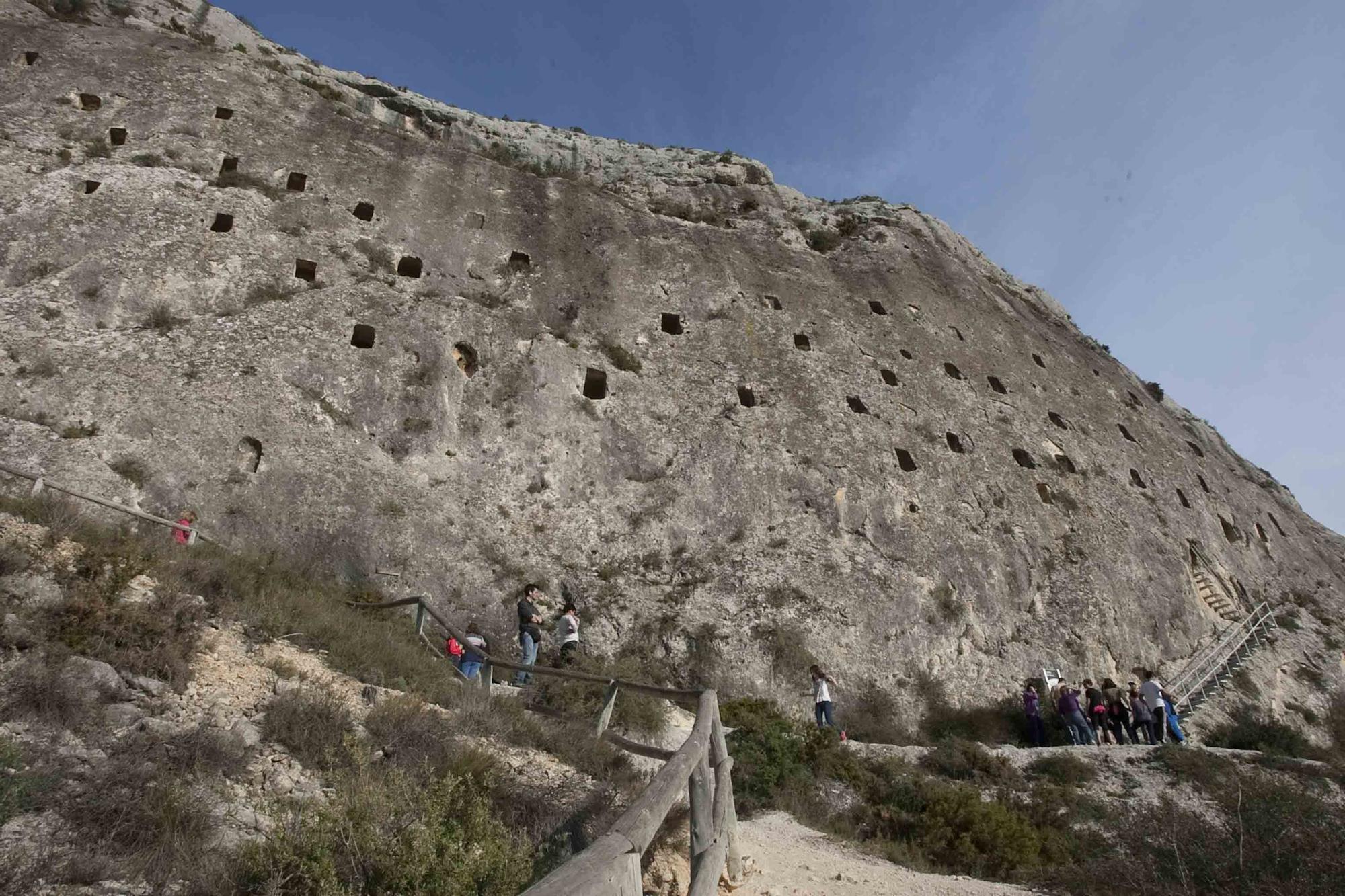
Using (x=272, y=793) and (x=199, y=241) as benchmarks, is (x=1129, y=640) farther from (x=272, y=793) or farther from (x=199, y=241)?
(x=199, y=241)

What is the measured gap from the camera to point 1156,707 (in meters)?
12.4

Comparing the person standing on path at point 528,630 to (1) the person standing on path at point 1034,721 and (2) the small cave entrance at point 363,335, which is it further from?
(1) the person standing on path at point 1034,721

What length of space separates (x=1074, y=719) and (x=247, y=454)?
1313 centimetres

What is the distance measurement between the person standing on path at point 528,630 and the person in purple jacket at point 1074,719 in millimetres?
7887

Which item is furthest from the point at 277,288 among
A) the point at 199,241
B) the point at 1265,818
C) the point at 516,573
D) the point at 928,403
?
the point at 1265,818

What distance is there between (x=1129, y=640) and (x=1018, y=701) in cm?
349

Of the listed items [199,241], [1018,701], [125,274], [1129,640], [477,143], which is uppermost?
[477,143]

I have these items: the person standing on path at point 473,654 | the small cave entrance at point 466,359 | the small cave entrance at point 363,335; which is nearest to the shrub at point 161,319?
the small cave entrance at point 363,335

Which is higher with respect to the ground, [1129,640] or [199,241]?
[199,241]

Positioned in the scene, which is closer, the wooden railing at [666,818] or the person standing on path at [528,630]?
the wooden railing at [666,818]

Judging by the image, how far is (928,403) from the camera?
1883cm

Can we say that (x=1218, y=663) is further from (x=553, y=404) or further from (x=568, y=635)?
(x=553, y=404)

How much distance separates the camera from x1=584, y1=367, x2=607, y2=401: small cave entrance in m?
16.4

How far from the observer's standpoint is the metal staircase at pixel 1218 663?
14.8m
